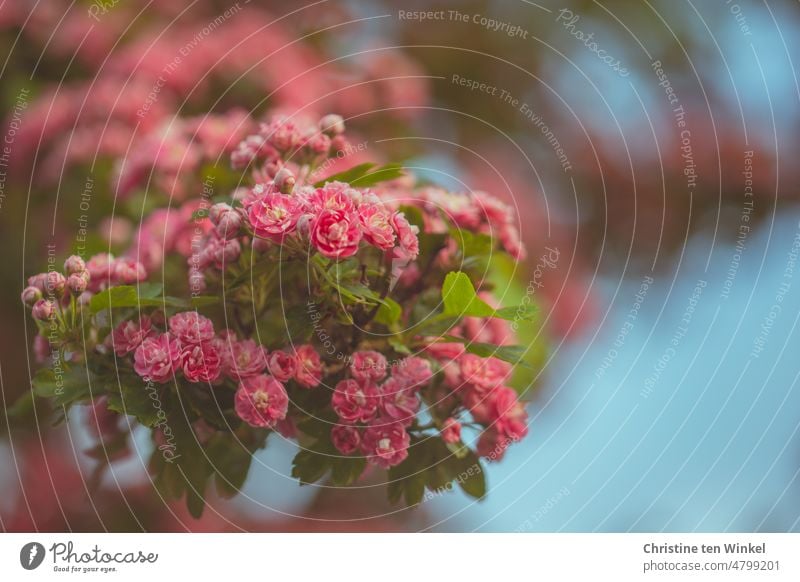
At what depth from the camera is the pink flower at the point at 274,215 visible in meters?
0.48

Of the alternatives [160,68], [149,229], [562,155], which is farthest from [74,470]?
[562,155]

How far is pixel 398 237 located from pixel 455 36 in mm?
526

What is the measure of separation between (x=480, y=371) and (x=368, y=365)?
0.08m

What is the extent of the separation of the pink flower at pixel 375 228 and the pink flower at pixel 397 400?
0.09 m

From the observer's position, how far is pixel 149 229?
664 mm

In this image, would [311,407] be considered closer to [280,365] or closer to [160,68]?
[280,365]

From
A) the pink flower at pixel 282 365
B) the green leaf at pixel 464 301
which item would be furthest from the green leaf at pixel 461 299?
the pink flower at pixel 282 365

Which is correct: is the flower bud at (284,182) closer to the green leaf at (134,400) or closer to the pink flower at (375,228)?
the pink flower at (375,228)

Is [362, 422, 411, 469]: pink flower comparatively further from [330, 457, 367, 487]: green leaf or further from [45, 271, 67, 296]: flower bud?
[45, 271, 67, 296]: flower bud

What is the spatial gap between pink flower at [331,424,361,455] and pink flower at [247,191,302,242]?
0.45 feet
